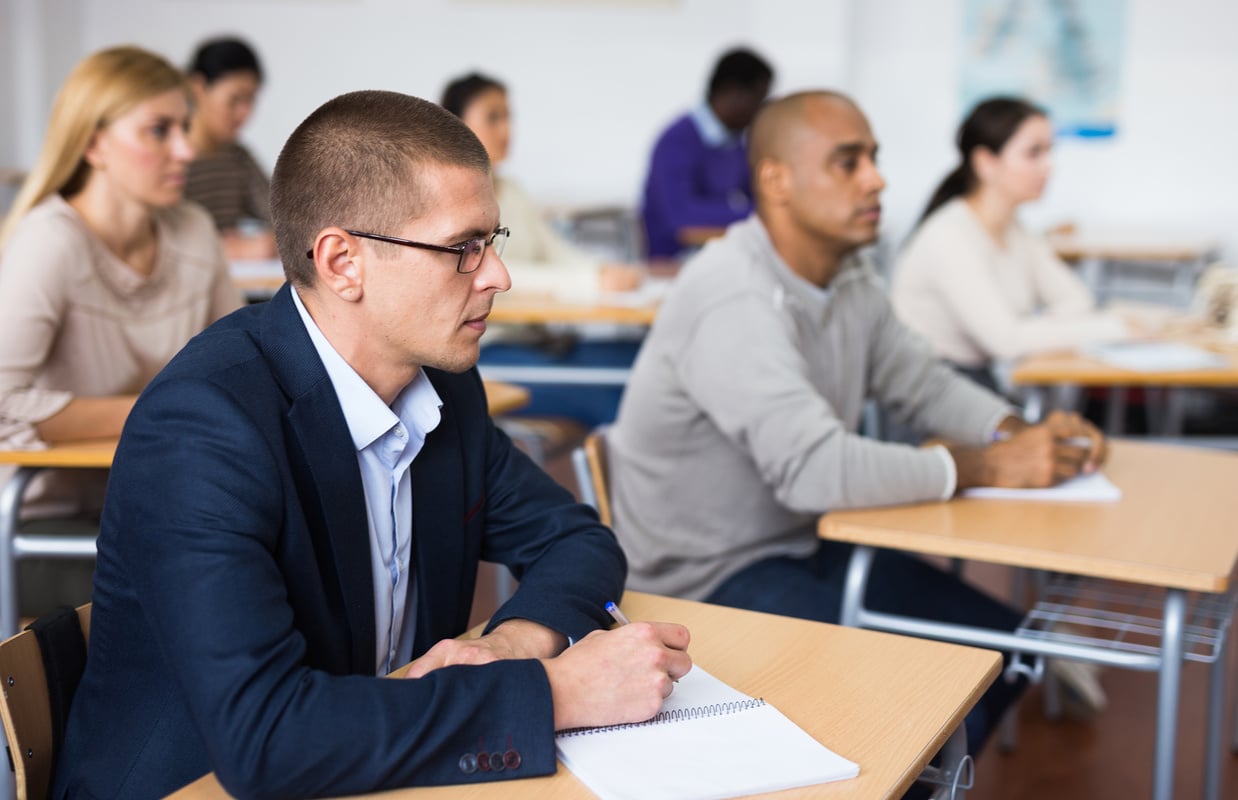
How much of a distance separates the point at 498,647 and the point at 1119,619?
2.35 metres

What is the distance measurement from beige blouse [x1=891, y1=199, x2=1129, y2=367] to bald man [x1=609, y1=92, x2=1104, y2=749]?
905mm

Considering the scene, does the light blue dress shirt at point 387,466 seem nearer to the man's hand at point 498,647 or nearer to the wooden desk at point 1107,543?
the man's hand at point 498,647

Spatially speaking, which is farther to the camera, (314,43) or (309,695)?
(314,43)

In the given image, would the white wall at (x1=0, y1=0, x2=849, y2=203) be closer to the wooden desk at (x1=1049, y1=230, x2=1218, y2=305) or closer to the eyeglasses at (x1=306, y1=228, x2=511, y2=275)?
the wooden desk at (x1=1049, y1=230, x2=1218, y2=305)

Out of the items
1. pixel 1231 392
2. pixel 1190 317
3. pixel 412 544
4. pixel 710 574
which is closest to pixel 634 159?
pixel 1231 392

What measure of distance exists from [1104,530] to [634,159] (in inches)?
221

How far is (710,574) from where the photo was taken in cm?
227

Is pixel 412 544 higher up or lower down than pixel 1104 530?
higher up

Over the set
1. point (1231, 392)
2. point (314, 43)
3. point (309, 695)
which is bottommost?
point (1231, 392)

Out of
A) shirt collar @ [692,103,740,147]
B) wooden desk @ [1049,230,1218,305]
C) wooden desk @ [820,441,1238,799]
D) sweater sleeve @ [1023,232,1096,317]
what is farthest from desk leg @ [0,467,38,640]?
wooden desk @ [1049,230,1218,305]

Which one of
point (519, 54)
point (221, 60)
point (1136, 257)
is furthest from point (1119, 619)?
point (519, 54)

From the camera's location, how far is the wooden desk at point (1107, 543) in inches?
69.7

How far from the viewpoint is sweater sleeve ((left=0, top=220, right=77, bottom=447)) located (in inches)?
86.1

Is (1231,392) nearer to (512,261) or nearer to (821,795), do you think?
(512,261)
